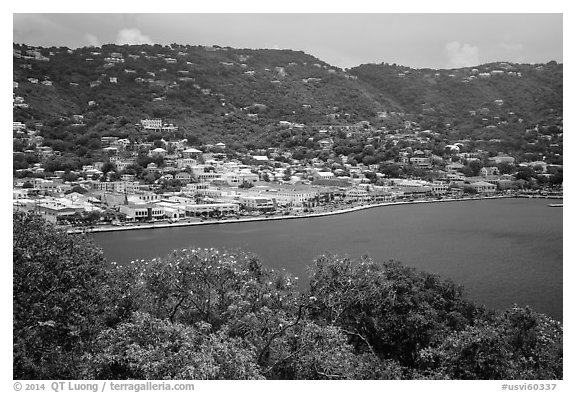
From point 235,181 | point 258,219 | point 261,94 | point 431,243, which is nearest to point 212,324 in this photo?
point 431,243

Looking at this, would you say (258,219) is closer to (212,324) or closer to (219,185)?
(219,185)

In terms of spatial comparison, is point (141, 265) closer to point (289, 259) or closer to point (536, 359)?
point (536, 359)

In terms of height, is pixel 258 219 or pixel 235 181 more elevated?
pixel 235 181

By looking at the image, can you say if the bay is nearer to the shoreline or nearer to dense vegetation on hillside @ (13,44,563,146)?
the shoreline

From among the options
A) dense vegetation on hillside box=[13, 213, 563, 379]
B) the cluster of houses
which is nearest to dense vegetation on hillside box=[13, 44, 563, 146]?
the cluster of houses

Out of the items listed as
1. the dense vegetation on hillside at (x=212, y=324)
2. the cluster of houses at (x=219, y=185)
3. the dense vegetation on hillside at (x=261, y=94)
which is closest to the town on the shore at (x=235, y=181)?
the cluster of houses at (x=219, y=185)

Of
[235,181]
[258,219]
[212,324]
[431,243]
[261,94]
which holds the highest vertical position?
[261,94]
